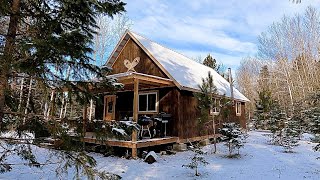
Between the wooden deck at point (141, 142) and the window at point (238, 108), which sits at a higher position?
the window at point (238, 108)

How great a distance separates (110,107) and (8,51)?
10.6 meters

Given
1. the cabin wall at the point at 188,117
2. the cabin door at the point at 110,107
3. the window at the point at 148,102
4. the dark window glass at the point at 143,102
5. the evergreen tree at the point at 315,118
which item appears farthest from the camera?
the cabin door at the point at 110,107

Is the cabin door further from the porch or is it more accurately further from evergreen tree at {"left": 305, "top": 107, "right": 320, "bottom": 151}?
evergreen tree at {"left": 305, "top": 107, "right": 320, "bottom": 151}

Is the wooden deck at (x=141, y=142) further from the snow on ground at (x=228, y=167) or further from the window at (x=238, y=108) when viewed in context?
the window at (x=238, y=108)

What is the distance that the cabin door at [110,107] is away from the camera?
13570 mm

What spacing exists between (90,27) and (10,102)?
1.81 meters

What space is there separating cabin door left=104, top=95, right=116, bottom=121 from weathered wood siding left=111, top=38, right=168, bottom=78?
161 cm

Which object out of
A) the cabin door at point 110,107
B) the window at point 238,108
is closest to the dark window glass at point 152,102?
the cabin door at point 110,107

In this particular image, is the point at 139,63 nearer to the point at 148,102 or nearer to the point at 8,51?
the point at 148,102

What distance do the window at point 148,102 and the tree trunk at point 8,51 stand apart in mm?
8645

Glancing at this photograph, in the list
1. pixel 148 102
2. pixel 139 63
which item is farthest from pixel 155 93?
pixel 139 63

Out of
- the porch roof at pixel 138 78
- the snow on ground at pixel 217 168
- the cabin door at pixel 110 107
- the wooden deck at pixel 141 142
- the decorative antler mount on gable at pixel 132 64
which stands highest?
the decorative antler mount on gable at pixel 132 64

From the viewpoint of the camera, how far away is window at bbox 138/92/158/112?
1209cm

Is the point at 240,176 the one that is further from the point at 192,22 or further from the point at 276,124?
the point at 192,22
